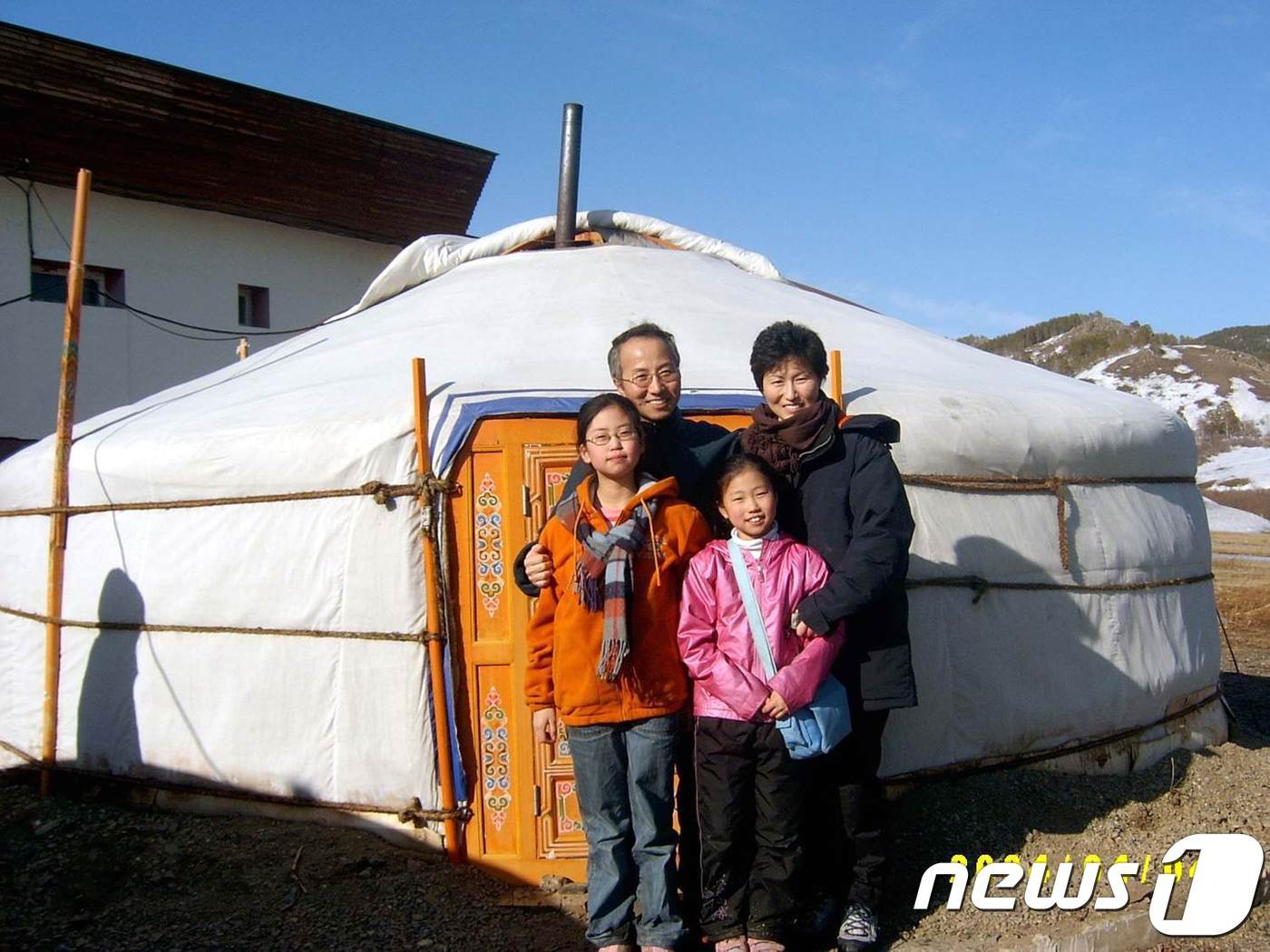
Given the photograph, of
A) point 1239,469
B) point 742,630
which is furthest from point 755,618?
point 1239,469

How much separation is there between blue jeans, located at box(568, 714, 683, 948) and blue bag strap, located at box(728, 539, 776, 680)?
262 mm

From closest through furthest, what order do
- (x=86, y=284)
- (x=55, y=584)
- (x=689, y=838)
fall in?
(x=689, y=838)
(x=55, y=584)
(x=86, y=284)

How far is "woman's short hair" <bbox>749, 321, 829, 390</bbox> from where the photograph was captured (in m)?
2.81

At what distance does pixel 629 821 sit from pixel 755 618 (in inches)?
22.1

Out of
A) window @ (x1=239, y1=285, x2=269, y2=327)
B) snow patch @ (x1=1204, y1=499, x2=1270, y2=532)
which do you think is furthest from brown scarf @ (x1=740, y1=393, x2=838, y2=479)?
snow patch @ (x1=1204, y1=499, x2=1270, y2=532)

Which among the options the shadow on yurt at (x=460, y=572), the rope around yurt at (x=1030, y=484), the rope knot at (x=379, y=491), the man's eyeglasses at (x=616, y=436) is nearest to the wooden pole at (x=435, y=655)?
the shadow on yurt at (x=460, y=572)

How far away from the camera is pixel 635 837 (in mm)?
2674

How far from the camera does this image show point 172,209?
939 centimetres

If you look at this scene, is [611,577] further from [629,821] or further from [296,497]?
[296,497]

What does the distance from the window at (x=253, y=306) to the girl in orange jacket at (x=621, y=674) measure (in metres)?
8.06

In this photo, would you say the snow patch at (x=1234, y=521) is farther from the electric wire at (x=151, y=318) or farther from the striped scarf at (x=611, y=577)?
the striped scarf at (x=611, y=577)

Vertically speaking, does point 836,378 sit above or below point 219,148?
below

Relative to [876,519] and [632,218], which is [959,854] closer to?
[876,519]

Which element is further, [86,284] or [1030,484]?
[86,284]
